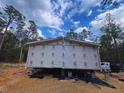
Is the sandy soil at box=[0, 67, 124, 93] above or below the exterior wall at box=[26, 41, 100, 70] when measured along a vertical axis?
below

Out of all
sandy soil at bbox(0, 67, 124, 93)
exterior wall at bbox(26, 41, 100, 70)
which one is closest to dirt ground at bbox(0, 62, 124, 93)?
sandy soil at bbox(0, 67, 124, 93)

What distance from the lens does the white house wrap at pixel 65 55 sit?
116ft

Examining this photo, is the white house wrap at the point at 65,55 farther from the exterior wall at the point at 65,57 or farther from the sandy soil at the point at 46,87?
the sandy soil at the point at 46,87

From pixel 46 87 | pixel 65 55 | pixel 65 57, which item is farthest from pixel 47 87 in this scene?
pixel 65 55

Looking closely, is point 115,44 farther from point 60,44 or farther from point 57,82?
point 57,82

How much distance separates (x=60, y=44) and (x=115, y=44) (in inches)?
1061

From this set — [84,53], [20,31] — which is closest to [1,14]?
[20,31]

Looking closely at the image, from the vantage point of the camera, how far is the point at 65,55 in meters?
35.7

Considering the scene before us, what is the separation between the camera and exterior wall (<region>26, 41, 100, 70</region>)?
116 ft

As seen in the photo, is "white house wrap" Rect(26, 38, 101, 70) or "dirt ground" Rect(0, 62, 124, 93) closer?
"dirt ground" Rect(0, 62, 124, 93)

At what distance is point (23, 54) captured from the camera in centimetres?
5897

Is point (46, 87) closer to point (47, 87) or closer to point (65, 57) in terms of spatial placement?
point (47, 87)

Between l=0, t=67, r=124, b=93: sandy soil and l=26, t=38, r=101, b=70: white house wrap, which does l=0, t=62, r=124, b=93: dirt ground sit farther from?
l=26, t=38, r=101, b=70: white house wrap

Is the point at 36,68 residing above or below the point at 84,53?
below
